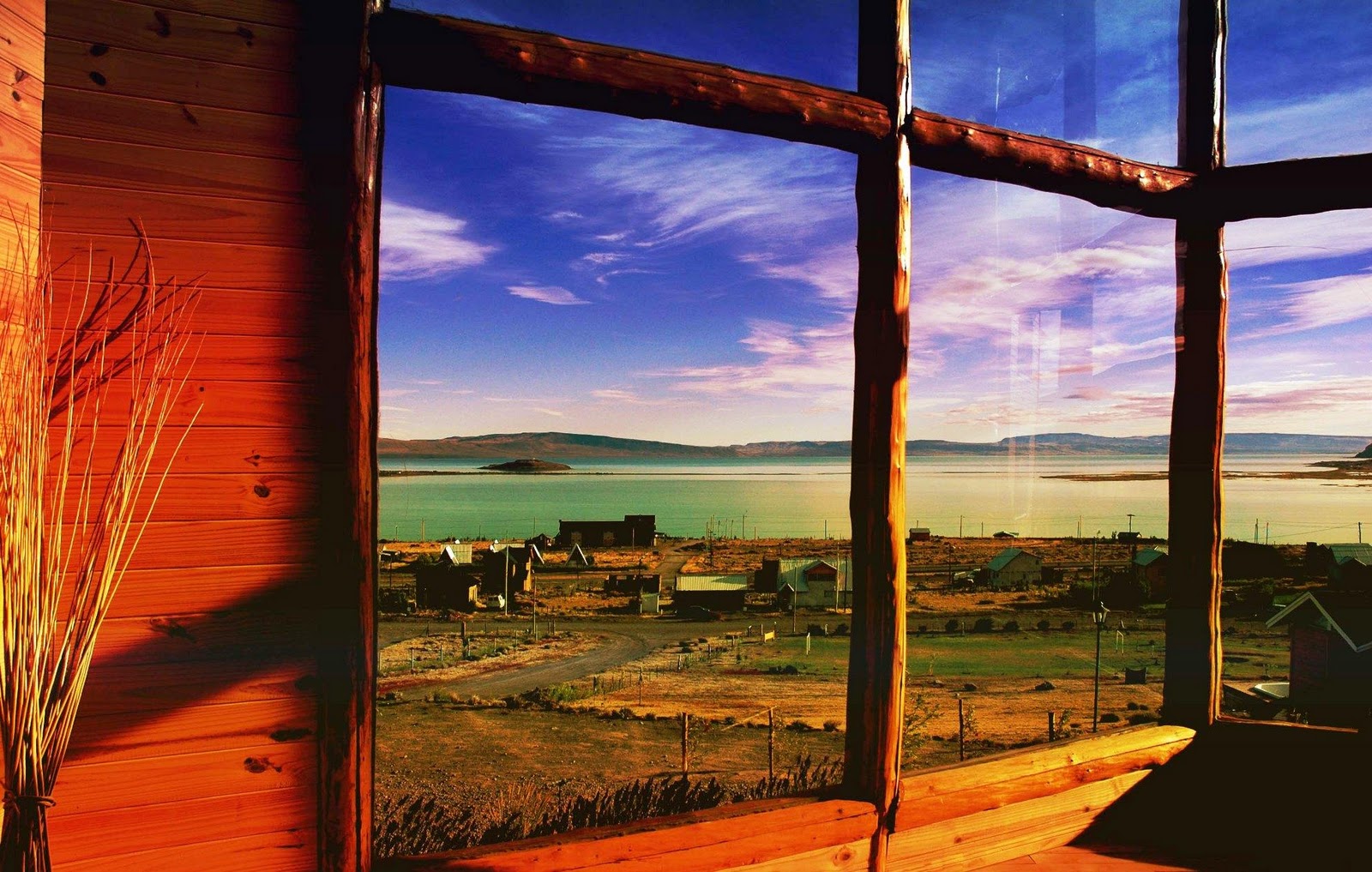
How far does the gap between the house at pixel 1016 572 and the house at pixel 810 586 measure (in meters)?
7.15

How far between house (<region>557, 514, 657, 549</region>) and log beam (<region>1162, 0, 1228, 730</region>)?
41.0 m

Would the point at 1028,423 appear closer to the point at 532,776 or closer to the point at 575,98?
the point at 575,98

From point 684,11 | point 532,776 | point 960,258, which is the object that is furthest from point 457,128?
point 532,776

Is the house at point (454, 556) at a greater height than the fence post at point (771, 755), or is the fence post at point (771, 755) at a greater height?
the fence post at point (771, 755)

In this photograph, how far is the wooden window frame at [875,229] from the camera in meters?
1.53

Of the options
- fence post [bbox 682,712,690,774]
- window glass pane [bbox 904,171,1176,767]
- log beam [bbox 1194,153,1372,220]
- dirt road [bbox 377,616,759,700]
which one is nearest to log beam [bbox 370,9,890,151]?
window glass pane [bbox 904,171,1176,767]

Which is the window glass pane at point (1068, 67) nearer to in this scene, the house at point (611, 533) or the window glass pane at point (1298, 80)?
the window glass pane at point (1298, 80)

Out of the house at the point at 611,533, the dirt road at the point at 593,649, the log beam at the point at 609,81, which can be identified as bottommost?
the dirt road at the point at 593,649

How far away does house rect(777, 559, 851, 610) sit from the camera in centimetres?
2908

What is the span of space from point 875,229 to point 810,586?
2924 centimetres

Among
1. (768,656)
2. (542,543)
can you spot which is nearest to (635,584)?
(768,656)

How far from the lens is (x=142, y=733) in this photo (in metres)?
1.40

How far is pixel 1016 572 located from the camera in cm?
3131

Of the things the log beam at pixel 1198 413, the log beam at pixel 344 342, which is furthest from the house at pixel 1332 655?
the log beam at pixel 344 342
